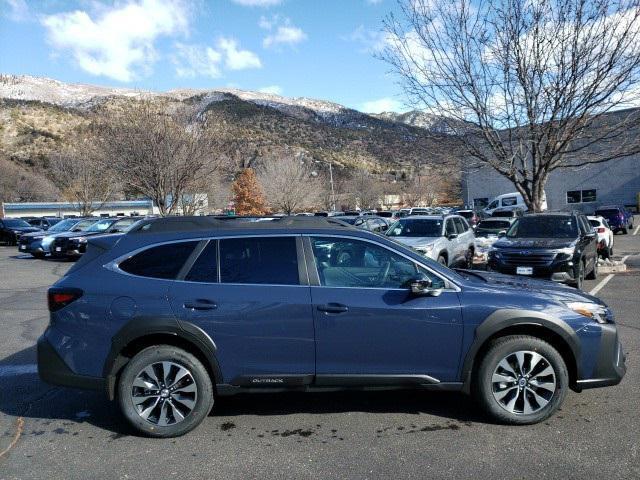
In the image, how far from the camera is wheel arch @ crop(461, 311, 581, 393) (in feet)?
12.9

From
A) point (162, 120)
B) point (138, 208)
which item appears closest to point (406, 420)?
point (162, 120)

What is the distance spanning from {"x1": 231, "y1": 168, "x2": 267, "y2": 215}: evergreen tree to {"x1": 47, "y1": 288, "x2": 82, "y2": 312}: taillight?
48.5 metres

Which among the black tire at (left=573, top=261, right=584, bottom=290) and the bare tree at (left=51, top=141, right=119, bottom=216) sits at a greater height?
the bare tree at (left=51, top=141, right=119, bottom=216)

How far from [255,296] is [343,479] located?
1.47 m

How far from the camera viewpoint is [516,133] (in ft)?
43.9

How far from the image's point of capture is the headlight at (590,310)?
4066 mm

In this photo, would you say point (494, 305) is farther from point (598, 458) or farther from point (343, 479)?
point (343, 479)

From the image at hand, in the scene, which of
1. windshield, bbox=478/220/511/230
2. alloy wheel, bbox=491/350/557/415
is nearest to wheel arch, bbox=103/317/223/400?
alloy wheel, bbox=491/350/557/415

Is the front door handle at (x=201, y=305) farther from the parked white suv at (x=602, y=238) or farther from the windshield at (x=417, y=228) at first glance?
the parked white suv at (x=602, y=238)

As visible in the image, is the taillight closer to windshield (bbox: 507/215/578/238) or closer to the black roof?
the black roof

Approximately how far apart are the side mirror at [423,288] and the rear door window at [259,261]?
92 centimetres

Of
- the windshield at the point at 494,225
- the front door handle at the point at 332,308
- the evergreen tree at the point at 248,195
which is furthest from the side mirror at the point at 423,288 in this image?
the evergreen tree at the point at 248,195

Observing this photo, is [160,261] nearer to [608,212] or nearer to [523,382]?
[523,382]

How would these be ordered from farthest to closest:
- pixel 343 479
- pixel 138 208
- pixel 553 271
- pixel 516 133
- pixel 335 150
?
pixel 335 150, pixel 138 208, pixel 516 133, pixel 553 271, pixel 343 479
